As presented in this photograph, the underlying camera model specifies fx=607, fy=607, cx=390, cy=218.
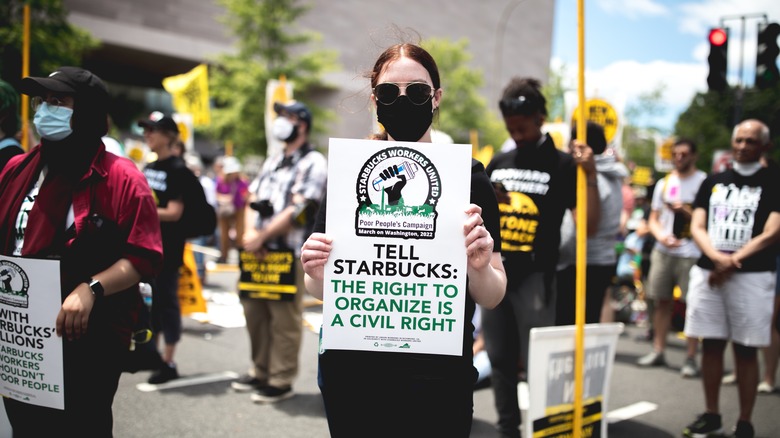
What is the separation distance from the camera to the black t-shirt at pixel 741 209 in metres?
4.07

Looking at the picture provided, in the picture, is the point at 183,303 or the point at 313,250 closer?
the point at 313,250

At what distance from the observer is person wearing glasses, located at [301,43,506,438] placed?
1.83m

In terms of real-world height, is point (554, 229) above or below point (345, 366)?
above

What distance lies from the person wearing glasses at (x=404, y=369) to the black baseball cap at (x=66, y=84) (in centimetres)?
121

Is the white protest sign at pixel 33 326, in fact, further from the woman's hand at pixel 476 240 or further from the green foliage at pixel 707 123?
the green foliage at pixel 707 123

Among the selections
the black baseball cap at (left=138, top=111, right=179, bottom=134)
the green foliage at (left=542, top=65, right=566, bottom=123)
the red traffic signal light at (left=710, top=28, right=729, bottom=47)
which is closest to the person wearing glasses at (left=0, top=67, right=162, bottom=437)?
the black baseball cap at (left=138, top=111, right=179, bottom=134)

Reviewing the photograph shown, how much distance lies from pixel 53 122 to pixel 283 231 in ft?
7.52

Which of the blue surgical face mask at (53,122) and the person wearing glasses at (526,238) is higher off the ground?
the blue surgical face mask at (53,122)

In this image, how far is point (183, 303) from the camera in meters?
5.92

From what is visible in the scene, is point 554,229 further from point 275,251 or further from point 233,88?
point 233,88

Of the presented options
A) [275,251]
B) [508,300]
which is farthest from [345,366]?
[275,251]

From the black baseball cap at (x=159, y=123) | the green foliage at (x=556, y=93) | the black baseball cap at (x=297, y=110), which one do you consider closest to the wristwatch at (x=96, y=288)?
the black baseball cap at (x=297, y=110)

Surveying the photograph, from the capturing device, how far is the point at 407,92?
1.90m

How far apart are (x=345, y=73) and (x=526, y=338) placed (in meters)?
33.1
